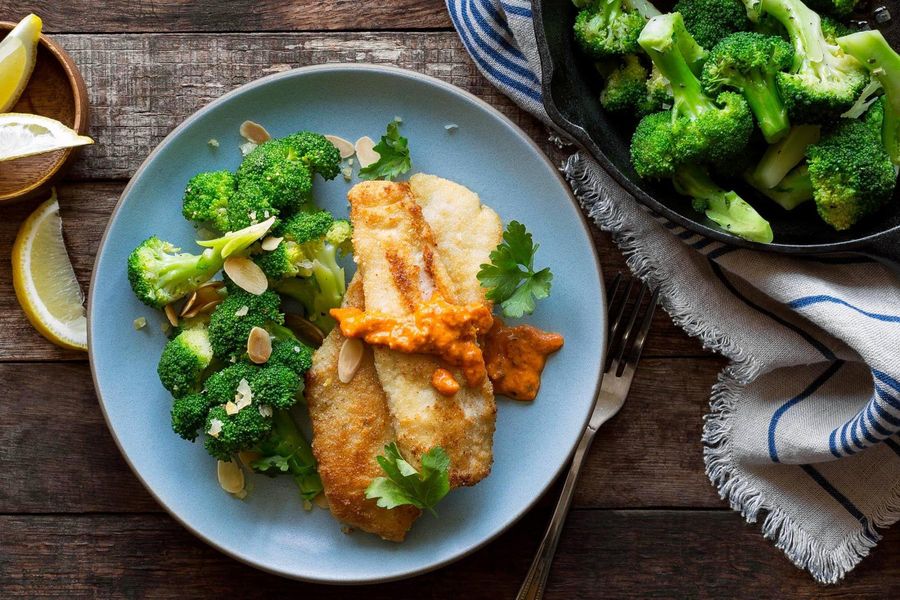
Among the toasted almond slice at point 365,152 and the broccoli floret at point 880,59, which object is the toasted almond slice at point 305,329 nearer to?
the toasted almond slice at point 365,152

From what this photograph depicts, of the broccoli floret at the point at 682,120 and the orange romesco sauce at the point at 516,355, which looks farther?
the orange romesco sauce at the point at 516,355

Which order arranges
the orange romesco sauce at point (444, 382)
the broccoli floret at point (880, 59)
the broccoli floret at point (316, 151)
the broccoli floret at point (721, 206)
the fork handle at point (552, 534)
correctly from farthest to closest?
the fork handle at point (552, 534) < the broccoli floret at point (316, 151) < the orange romesco sauce at point (444, 382) < the broccoli floret at point (721, 206) < the broccoli floret at point (880, 59)

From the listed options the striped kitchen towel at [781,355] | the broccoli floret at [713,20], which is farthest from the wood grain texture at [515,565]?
the broccoli floret at [713,20]

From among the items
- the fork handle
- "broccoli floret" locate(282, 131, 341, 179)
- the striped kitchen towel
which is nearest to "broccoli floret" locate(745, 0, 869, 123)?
the striped kitchen towel

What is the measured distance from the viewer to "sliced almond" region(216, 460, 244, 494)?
8.07 feet

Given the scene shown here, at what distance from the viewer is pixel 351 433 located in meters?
2.38

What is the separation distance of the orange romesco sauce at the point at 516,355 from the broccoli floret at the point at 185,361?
0.87 metres

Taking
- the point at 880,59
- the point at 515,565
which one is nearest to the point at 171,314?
the point at 515,565

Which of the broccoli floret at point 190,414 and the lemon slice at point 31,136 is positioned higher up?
the lemon slice at point 31,136

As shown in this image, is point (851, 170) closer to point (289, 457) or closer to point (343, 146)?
point (343, 146)

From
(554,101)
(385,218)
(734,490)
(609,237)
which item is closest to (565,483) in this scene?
(734,490)

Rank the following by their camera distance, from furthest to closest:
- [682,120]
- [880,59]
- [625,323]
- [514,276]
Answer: [625,323] → [514,276] → [682,120] → [880,59]

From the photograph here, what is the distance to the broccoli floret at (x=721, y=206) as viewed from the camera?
217cm

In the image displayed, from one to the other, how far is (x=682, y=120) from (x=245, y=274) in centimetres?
133
